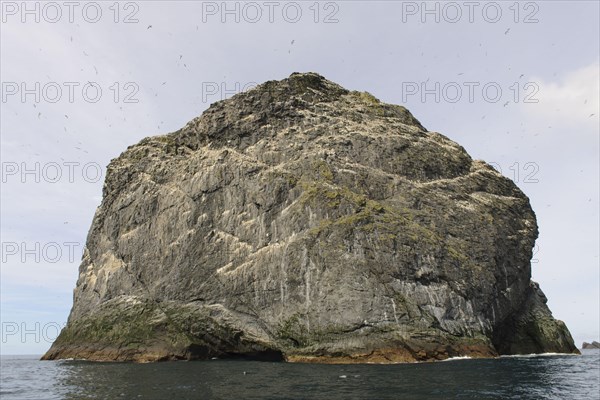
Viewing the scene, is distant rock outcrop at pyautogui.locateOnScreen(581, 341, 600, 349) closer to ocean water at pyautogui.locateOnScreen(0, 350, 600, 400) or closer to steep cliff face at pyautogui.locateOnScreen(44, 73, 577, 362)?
steep cliff face at pyautogui.locateOnScreen(44, 73, 577, 362)

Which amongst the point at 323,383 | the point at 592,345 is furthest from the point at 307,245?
the point at 592,345

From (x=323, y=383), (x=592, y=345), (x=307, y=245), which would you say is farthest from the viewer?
(x=592, y=345)

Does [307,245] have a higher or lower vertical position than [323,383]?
higher

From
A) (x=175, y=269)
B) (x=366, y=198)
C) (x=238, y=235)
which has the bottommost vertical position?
(x=175, y=269)

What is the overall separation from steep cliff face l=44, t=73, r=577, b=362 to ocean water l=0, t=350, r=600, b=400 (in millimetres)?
11226

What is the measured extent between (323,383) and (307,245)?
86.8ft

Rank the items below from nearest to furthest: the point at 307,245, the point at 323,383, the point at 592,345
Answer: the point at 323,383 → the point at 307,245 → the point at 592,345

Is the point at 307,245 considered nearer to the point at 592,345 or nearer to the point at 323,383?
the point at 323,383

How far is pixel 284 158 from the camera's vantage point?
6762 centimetres

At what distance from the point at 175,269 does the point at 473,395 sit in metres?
45.8

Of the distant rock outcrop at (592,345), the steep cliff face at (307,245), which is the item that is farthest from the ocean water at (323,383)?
the distant rock outcrop at (592,345)

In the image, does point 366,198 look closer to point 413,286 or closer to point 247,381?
point 413,286

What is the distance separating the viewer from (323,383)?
3083cm

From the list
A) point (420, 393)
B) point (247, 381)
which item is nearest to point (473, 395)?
point (420, 393)
